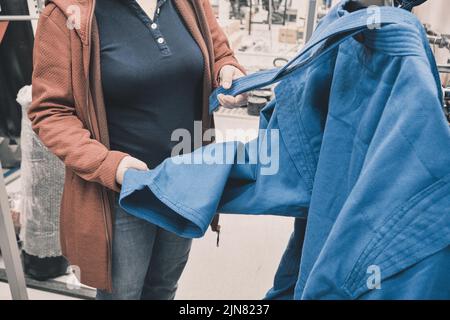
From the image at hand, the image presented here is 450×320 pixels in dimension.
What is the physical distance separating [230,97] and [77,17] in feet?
1.21

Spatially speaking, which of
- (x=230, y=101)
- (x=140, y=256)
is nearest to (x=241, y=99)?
(x=230, y=101)

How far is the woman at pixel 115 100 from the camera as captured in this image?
2.81 feet

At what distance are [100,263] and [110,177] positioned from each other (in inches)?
12.9

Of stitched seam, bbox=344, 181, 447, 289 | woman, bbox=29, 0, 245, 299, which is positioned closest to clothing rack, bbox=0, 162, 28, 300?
woman, bbox=29, 0, 245, 299

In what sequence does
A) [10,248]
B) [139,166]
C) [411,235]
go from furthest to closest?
[10,248] → [139,166] → [411,235]

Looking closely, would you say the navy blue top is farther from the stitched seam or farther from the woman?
the stitched seam

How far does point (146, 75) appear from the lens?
0.92 metres

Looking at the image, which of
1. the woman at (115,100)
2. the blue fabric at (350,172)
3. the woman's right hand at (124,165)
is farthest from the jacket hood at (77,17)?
the blue fabric at (350,172)

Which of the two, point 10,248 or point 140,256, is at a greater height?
point 140,256

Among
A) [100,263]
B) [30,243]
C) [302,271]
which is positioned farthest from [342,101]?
[30,243]

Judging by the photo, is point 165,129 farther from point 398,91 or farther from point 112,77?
point 398,91

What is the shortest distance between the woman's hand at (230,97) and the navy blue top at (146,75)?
7 centimetres

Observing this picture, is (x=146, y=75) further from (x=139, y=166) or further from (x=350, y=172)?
(x=350, y=172)

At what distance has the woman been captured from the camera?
856mm
